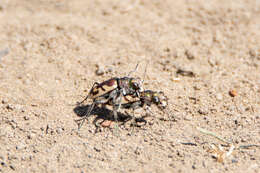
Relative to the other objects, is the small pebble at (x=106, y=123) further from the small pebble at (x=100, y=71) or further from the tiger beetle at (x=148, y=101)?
the small pebble at (x=100, y=71)

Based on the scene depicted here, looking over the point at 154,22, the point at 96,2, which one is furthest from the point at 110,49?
the point at 96,2

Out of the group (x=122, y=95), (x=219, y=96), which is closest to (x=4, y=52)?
(x=122, y=95)

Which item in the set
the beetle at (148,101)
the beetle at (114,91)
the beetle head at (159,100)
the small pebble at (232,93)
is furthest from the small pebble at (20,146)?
the small pebble at (232,93)

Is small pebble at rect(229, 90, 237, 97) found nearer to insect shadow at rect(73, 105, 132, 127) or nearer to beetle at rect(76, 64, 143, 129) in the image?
beetle at rect(76, 64, 143, 129)

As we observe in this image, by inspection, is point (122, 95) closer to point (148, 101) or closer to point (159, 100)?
point (148, 101)

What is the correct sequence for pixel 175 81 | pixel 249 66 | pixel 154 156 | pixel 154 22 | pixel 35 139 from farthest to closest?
pixel 154 22 → pixel 249 66 → pixel 175 81 → pixel 35 139 → pixel 154 156

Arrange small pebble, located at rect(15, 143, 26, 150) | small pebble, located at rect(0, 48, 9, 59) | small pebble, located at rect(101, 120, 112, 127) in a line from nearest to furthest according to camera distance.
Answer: small pebble, located at rect(15, 143, 26, 150), small pebble, located at rect(101, 120, 112, 127), small pebble, located at rect(0, 48, 9, 59)

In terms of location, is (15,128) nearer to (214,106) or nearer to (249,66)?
(214,106)

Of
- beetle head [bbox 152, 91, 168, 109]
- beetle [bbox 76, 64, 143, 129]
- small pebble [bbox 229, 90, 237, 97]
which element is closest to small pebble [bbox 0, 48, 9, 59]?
beetle [bbox 76, 64, 143, 129]
